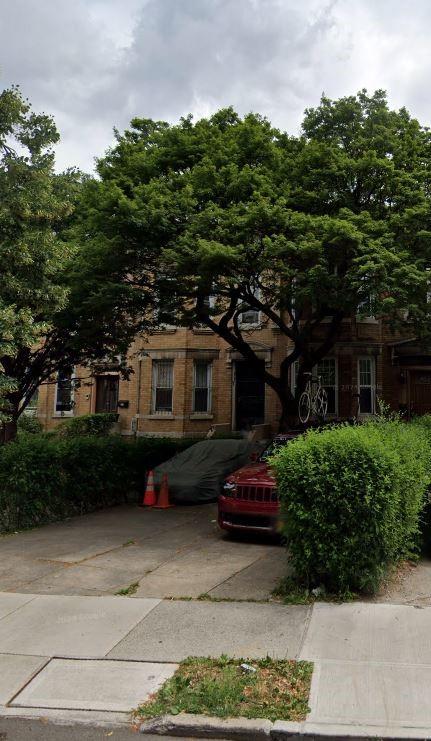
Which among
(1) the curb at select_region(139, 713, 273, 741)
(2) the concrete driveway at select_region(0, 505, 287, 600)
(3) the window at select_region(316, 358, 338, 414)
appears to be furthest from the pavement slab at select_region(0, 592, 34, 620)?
(3) the window at select_region(316, 358, 338, 414)

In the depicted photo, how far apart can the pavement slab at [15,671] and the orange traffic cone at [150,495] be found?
7624mm

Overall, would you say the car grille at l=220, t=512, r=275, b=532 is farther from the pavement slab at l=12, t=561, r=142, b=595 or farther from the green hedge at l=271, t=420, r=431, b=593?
the green hedge at l=271, t=420, r=431, b=593

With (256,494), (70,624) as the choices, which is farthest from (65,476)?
(70,624)

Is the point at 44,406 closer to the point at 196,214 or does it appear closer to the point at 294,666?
the point at 196,214

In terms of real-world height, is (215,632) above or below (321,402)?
below

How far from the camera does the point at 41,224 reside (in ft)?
31.7

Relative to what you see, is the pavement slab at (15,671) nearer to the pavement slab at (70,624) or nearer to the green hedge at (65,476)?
the pavement slab at (70,624)

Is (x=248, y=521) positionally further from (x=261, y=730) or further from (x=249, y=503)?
(x=261, y=730)

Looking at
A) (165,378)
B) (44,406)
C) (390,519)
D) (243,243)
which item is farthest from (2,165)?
(44,406)

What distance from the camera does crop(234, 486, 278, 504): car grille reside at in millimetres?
8797

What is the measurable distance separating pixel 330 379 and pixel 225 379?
4043mm

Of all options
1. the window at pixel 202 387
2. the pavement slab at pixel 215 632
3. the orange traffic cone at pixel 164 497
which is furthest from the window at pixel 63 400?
the pavement slab at pixel 215 632

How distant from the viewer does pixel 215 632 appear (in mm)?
5285

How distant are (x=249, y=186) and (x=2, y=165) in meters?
4.56
